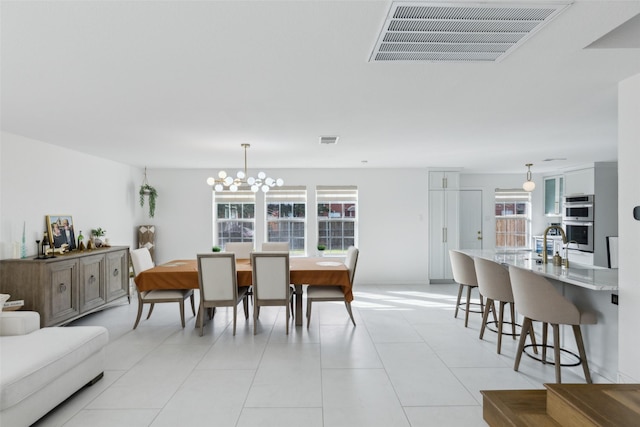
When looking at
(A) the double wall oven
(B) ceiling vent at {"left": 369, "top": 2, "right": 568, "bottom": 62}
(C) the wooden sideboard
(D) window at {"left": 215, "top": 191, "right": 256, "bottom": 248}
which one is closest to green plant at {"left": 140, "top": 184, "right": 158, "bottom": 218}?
(D) window at {"left": 215, "top": 191, "right": 256, "bottom": 248}

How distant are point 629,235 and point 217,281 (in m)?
3.78

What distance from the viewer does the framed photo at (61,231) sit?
4555 mm

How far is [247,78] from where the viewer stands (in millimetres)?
2508

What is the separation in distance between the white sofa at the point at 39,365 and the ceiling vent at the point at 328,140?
9.85 feet

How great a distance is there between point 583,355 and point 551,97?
6.76 feet

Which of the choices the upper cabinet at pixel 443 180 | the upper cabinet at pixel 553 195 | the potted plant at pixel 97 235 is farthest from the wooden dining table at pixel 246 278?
the upper cabinet at pixel 553 195

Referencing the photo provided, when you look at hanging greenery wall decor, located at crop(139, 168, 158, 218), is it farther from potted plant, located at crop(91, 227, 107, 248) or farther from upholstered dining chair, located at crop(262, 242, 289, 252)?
upholstered dining chair, located at crop(262, 242, 289, 252)

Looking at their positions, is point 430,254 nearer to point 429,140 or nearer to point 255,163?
point 429,140

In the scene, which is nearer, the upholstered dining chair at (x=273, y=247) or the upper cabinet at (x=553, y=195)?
the upholstered dining chair at (x=273, y=247)

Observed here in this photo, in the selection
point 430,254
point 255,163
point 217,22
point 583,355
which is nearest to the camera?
point 217,22

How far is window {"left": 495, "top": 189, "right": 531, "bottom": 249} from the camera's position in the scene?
809cm

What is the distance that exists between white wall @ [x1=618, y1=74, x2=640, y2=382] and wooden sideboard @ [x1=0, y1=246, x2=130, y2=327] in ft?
17.2

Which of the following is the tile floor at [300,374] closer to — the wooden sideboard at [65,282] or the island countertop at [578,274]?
the wooden sideboard at [65,282]

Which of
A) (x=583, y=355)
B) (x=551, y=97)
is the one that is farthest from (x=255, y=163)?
(x=583, y=355)
